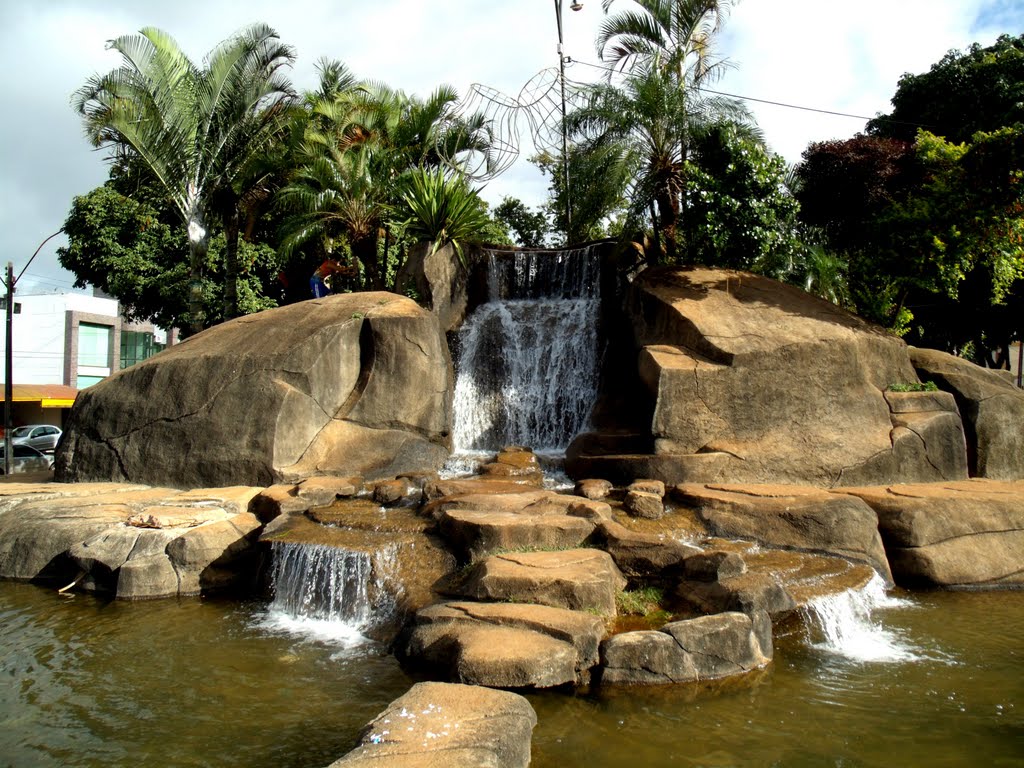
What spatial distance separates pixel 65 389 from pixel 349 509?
2812 cm

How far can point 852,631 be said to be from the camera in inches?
294

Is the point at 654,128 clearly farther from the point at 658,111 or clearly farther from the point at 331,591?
the point at 331,591

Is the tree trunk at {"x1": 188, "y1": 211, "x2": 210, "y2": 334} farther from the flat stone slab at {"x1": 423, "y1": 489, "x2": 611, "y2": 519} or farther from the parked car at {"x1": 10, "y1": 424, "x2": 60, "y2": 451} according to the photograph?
the parked car at {"x1": 10, "y1": 424, "x2": 60, "y2": 451}

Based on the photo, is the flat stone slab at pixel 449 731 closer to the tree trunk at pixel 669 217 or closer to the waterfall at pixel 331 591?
the waterfall at pixel 331 591

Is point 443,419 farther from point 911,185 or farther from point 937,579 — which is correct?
point 911,185

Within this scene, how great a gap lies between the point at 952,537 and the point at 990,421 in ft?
11.7

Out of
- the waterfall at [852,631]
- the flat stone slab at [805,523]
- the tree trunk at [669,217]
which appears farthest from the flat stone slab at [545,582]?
the tree trunk at [669,217]

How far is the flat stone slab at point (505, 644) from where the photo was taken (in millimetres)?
5863

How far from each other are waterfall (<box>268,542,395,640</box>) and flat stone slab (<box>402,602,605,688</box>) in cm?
119

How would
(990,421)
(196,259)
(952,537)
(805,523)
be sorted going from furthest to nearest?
1. (196,259)
2. (990,421)
3. (952,537)
4. (805,523)

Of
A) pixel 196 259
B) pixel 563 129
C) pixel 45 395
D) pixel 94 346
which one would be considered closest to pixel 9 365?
pixel 196 259

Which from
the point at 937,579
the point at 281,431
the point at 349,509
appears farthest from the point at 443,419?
the point at 937,579

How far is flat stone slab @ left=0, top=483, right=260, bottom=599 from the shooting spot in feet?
29.3

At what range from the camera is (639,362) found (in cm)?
1180
